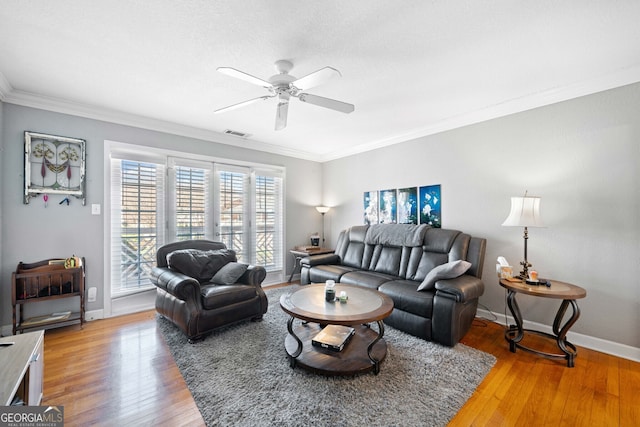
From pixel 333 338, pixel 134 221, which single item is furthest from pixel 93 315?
pixel 333 338

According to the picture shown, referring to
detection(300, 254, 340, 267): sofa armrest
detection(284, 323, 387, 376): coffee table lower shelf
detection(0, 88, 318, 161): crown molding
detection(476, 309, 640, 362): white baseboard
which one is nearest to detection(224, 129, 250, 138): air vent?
detection(0, 88, 318, 161): crown molding

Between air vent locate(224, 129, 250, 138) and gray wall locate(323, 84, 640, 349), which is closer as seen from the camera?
gray wall locate(323, 84, 640, 349)

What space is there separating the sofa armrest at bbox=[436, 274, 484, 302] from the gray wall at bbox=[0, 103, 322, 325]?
381cm

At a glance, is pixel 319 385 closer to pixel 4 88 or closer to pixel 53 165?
pixel 53 165

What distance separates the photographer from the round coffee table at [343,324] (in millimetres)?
1984

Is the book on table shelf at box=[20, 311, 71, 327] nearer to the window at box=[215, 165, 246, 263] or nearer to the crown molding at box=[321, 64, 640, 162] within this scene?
the window at box=[215, 165, 246, 263]

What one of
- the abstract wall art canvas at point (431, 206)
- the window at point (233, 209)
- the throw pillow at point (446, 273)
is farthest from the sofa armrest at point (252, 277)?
the abstract wall art canvas at point (431, 206)

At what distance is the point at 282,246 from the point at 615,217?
14.1ft

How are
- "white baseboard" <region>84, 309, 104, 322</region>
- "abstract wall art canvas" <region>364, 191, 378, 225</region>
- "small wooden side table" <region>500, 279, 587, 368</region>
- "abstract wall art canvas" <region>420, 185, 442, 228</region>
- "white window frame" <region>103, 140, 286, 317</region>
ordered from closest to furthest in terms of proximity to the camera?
1. "small wooden side table" <region>500, 279, 587, 368</region>
2. "white baseboard" <region>84, 309, 104, 322</region>
3. "white window frame" <region>103, 140, 286, 317</region>
4. "abstract wall art canvas" <region>420, 185, 442, 228</region>
5. "abstract wall art canvas" <region>364, 191, 378, 225</region>

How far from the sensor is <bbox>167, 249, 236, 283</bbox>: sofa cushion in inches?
118

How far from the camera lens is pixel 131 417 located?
1.64m

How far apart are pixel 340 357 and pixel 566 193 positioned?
2.78 m

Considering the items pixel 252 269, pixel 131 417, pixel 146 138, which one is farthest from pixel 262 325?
pixel 146 138

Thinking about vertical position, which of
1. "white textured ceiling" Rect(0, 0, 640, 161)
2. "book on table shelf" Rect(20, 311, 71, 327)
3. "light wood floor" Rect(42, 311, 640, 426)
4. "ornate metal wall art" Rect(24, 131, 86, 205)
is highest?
"white textured ceiling" Rect(0, 0, 640, 161)
